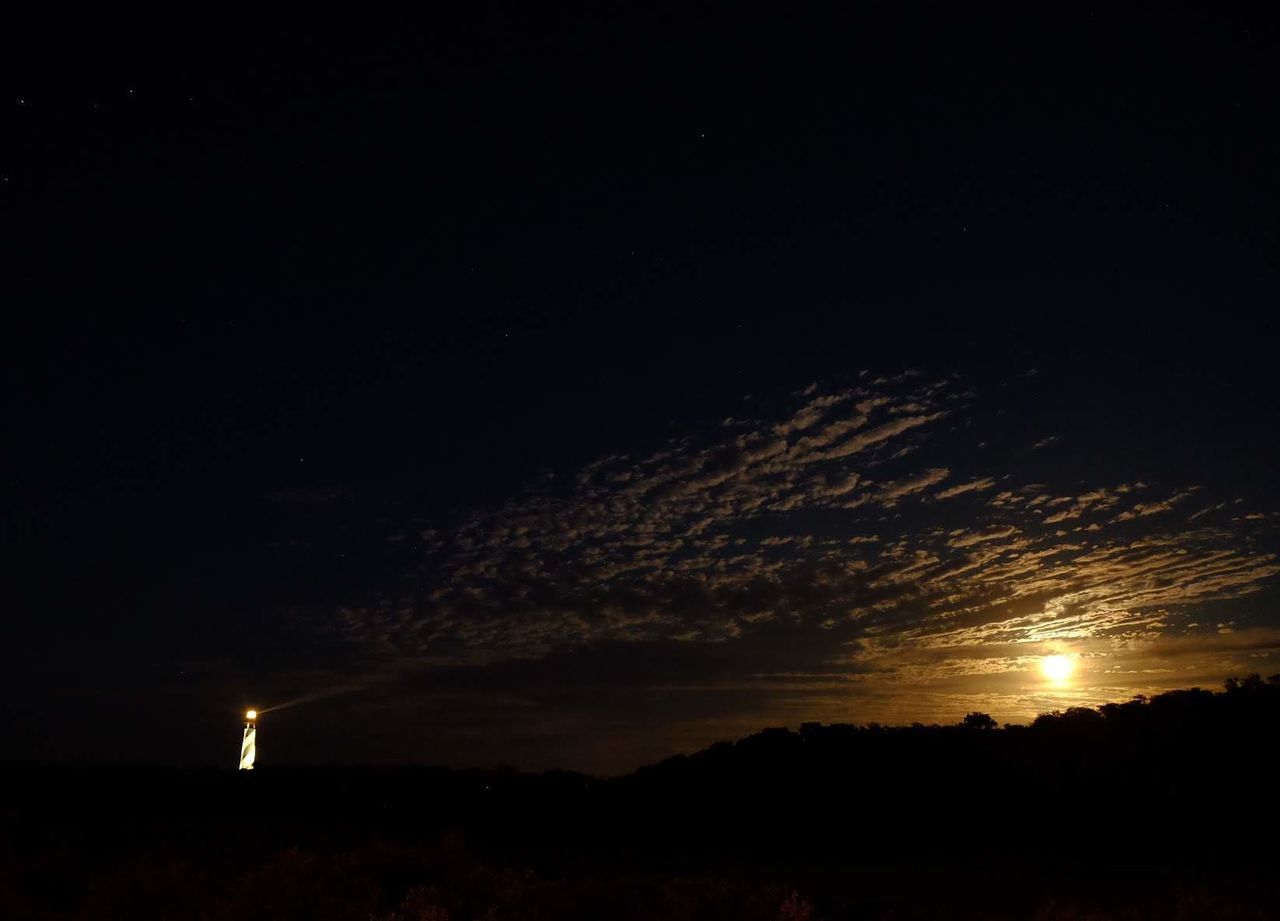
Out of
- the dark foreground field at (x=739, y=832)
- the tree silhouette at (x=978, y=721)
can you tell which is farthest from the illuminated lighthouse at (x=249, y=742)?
the tree silhouette at (x=978, y=721)

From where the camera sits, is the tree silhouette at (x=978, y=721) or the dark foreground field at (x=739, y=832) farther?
the tree silhouette at (x=978, y=721)

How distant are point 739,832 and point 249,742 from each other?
28.6 metres

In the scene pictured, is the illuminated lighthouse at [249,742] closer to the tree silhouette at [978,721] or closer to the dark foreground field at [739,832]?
the dark foreground field at [739,832]

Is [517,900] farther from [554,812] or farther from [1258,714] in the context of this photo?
[1258,714]

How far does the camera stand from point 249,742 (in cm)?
4788

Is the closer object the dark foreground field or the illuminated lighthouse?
the dark foreground field

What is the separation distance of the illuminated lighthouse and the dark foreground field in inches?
71.3

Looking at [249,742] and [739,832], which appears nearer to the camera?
[739,832]

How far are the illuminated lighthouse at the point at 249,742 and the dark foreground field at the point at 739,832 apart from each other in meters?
1.81

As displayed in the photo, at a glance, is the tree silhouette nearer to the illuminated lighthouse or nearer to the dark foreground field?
the dark foreground field

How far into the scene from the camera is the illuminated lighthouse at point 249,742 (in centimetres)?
4728

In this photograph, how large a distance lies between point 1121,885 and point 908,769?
15197 millimetres

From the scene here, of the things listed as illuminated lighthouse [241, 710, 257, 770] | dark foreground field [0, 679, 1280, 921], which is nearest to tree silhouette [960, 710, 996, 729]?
dark foreground field [0, 679, 1280, 921]

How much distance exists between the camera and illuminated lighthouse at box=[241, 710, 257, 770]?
4728 cm
